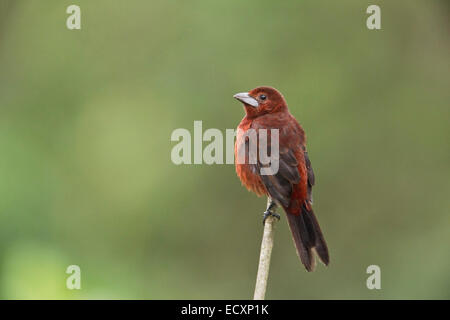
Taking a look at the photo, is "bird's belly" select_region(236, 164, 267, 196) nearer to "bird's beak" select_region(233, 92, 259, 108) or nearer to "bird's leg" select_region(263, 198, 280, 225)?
"bird's leg" select_region(263, 198, 280, 225)

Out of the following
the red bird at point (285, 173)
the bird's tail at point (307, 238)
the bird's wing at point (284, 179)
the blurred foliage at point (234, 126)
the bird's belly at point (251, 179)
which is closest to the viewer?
the bird's tail at point (307, 238)

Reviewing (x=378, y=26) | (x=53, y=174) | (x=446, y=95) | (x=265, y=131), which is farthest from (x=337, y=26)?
(x=53, y=174)

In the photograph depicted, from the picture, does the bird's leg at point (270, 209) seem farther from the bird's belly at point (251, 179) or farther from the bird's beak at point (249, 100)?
the bird's beak at point (249, 100)

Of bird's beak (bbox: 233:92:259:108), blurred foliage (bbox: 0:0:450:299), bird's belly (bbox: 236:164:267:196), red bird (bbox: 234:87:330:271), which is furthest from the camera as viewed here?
blurred foliage (bbox: 0:0:450:299)

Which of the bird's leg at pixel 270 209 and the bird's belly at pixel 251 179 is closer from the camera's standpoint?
the bird's leg at pixel 270 209

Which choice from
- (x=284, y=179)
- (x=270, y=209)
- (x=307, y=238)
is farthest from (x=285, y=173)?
(x=307, y=238)

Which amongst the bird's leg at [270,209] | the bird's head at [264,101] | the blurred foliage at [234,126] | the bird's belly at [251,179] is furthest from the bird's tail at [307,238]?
the blurred foliage at [234,126]

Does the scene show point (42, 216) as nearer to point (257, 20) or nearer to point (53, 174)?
point (53, 174)

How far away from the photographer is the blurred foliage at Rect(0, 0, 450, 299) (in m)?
6.76

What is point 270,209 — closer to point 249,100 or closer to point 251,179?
point 251,179

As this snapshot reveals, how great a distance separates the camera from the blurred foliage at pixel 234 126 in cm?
676

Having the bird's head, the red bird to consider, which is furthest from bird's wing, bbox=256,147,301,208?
the bird's head

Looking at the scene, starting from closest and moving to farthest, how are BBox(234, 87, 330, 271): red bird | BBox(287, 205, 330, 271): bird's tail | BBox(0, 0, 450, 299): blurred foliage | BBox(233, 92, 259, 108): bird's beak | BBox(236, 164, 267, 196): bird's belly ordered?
BBox(287, 205, 330, 271): bird's tail < BBox(234, 87, 330, 271): red bird < BBox(236, 164, 267, 196): bird's belly < BBox(233, 92, 259, 108): bird's beak < BBox(0, 0, 450, 299): blurred foliage

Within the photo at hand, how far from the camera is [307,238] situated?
12.9ft
